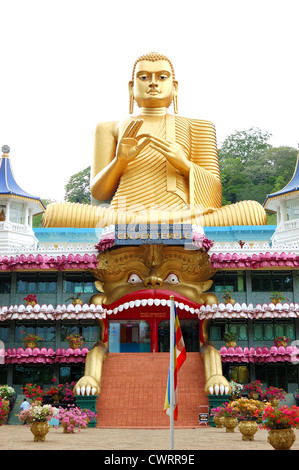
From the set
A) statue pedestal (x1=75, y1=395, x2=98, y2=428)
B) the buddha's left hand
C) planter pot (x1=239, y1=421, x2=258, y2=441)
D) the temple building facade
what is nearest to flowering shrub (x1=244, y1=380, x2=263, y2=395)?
the temple building facade

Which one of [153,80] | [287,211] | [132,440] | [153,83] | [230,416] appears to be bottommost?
[132,440]

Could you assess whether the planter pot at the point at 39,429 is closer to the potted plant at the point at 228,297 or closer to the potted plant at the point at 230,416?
the potted plant at the point at 230,416

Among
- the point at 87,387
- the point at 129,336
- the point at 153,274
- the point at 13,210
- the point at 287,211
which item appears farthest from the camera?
the point at 13,210

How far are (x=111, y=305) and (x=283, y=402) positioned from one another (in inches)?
268

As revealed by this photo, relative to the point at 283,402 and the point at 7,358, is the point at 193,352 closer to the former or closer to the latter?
the point at 283,402

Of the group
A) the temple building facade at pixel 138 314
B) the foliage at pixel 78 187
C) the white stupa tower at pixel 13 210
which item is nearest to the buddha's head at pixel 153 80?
the white stupa tower at pixel 13 210

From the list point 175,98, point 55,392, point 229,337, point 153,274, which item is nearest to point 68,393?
point 55,392

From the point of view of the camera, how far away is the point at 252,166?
4962cm

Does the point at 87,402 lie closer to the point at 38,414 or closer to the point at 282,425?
the point at 38,414

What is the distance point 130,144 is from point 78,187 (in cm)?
2767

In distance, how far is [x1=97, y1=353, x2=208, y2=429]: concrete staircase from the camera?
1861 cm

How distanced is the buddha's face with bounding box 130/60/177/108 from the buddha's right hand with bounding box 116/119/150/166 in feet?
11.5

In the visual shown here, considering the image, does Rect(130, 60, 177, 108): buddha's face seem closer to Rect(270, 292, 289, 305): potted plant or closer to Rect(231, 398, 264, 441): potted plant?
Rect(270, 292, 289, 305): potted plant

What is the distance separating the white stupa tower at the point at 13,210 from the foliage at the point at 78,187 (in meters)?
24.8
